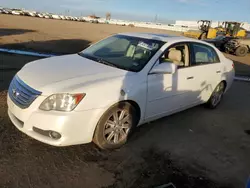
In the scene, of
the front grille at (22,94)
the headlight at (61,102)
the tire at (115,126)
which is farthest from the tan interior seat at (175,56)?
the front grille at (22,94)

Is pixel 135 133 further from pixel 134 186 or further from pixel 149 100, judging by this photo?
pixel 134 186

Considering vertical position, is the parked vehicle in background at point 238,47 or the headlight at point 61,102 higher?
the headlight at point 61,102

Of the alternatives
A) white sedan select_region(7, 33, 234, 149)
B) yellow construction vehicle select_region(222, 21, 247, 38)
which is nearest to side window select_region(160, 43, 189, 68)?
white sedan select_region(7, 33, 234, 149)

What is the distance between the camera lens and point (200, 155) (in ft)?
12.7

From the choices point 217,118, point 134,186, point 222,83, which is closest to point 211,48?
point 222,83

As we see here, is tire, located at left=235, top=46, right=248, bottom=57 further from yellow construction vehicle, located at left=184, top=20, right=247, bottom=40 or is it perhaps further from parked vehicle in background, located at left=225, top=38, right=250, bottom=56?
yellow construction vehicle, located at left=184, top=20, right=247, bottom=40

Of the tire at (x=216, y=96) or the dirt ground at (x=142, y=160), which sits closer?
the dirt ground at (x=142, y=160)

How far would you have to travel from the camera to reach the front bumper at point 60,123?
3053mm

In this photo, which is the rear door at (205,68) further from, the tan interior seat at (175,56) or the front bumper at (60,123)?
the front bumper at (60,123)

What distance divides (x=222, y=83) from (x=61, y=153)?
4083 mm

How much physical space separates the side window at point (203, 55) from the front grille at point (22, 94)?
2887mm

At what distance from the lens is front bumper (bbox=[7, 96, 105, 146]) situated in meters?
3.05

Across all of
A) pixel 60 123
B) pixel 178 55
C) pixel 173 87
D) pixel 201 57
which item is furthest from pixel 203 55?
pixel 60 123

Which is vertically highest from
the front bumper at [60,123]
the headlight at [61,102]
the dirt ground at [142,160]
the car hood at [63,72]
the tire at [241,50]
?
the car hood at [63,72]
